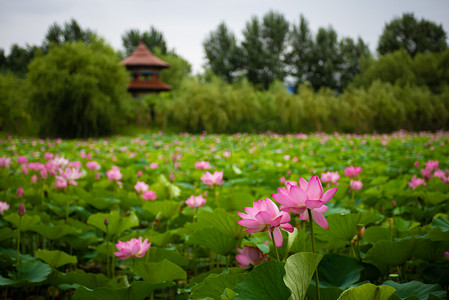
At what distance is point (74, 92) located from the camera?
38.9ft

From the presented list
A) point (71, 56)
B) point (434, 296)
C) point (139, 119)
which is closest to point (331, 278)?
point (434, 296)

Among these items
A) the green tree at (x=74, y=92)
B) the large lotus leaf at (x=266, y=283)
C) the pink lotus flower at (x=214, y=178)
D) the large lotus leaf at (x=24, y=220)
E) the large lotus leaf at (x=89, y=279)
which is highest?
the green tree at (x=74, y=92)

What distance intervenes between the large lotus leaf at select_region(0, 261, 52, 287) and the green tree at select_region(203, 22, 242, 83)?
29.0 meters

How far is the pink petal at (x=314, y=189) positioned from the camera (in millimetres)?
590

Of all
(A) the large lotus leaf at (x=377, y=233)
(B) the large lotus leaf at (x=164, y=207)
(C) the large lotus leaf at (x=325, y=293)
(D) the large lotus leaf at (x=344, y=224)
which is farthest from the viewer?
(B) the large lotus leaf at (x=164, y=207)

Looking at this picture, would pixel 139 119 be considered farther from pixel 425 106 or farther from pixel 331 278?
pixel 331 278

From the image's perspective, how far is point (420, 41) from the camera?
3130 cm

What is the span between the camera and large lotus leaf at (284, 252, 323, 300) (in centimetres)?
54

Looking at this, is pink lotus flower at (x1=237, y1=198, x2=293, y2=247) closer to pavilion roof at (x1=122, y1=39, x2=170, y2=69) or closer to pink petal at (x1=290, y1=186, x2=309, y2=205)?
pink petal at (x1=290, y1=186, x2=309, y2=205)

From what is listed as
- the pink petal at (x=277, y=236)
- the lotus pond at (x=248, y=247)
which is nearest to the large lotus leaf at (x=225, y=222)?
the lotus pond at (x=248, y=247)

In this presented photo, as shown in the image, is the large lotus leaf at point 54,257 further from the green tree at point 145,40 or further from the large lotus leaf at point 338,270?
the green tree at point 145,40

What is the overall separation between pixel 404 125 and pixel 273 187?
694 inches

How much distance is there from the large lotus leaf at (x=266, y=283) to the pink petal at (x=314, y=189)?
→ 13cm

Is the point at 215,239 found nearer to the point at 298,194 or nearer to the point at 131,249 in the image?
the point at 131,249
